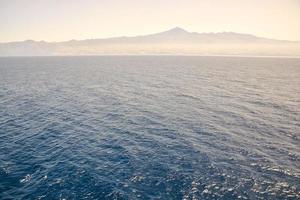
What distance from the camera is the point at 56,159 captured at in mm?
43375

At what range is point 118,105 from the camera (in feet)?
268

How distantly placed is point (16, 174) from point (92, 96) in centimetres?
5999

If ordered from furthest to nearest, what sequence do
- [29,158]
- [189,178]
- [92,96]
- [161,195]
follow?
[92,96] → [29,158] → [189,178] → [161,195]

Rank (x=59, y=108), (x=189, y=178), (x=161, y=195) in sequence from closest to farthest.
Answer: (x=161, y=195) → (x=189, y=178) → (x=59, y=108)

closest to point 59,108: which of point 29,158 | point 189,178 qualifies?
point 29,158

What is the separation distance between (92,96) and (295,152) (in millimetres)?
73023

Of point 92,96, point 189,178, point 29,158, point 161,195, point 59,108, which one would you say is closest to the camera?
point 161,195

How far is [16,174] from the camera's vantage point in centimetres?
3812

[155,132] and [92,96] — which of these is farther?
[92,96]

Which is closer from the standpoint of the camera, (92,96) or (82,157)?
(82,157)

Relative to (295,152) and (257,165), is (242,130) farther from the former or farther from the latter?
(257,165)

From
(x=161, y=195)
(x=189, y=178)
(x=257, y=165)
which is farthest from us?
(x=257, y=165)

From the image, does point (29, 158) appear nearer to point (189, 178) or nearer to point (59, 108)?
point (189, 178)

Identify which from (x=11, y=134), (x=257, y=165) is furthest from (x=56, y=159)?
(x=257, y=165)
